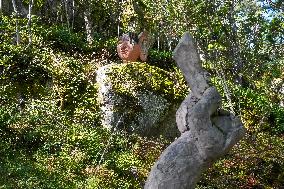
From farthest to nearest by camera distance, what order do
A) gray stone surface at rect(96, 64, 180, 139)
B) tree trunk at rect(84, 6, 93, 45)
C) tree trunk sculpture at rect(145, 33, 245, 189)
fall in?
1. tree trunk at rect(84, 6, 93, 45)
2. gray stone surface at rect(96, 64, 180, 139)
3. tree trunk sculpture at rect(145, 33, 245, 189)

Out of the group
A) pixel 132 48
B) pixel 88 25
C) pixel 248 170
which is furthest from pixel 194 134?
pixel 88 25

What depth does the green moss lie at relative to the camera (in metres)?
10.0

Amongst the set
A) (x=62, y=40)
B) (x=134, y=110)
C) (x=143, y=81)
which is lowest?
(x=134, y=110)

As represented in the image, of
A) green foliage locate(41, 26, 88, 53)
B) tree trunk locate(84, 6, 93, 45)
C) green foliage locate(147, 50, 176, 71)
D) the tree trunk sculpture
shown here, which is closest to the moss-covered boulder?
green foliage locate(41, 26, 88, 53)

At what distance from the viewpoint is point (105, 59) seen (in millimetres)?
12727

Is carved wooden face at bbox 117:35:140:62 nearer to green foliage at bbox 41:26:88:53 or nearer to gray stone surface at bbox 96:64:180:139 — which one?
gray stone surface at bbox 96:64:180:139

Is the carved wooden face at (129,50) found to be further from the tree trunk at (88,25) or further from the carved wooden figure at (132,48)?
the tree trunk at (88,25)

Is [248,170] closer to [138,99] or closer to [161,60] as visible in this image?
[138,99]

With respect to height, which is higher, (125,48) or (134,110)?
(125,48)

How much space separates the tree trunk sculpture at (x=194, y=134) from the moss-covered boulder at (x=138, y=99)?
6712 millimetres

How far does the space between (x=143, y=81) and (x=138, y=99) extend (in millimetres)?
572

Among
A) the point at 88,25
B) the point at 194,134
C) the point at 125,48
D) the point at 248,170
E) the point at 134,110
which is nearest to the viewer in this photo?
the point at 194,134

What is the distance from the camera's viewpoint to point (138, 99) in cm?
999

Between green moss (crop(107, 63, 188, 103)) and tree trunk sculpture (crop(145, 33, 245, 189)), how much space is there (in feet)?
22.9
